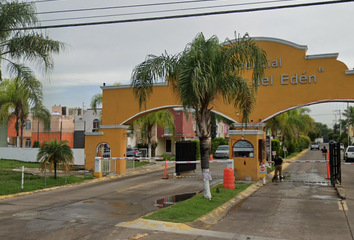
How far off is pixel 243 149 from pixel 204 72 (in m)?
8.11

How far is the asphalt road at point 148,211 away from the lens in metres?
8.03

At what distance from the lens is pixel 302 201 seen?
12.8 meters

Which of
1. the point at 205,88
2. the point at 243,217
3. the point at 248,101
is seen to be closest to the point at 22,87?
the point at 205,88

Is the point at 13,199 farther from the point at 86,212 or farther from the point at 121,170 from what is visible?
the point at 121,170

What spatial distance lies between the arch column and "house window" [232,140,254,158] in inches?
301

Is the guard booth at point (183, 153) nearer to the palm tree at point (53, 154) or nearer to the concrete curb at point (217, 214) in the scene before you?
the palm tree at point (53, 154)

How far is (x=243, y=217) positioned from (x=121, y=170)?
13.4 metres

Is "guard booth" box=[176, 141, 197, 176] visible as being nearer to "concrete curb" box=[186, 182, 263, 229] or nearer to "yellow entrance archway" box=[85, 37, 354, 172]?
"yellow entrance archway" box=[85, 37, 354, 172]

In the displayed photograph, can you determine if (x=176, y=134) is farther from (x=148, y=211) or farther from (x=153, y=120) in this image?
(x=148, y=211)

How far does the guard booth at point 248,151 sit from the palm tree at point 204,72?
567 centimetres

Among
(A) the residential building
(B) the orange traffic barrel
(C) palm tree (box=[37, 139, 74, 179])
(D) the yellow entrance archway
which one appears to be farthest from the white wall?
(B) the orange traffic barrel

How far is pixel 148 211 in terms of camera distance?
427 inches

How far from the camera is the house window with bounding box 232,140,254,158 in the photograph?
1823 centimetres

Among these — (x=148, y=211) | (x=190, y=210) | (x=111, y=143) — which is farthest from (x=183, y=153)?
(x=190, y=210)
